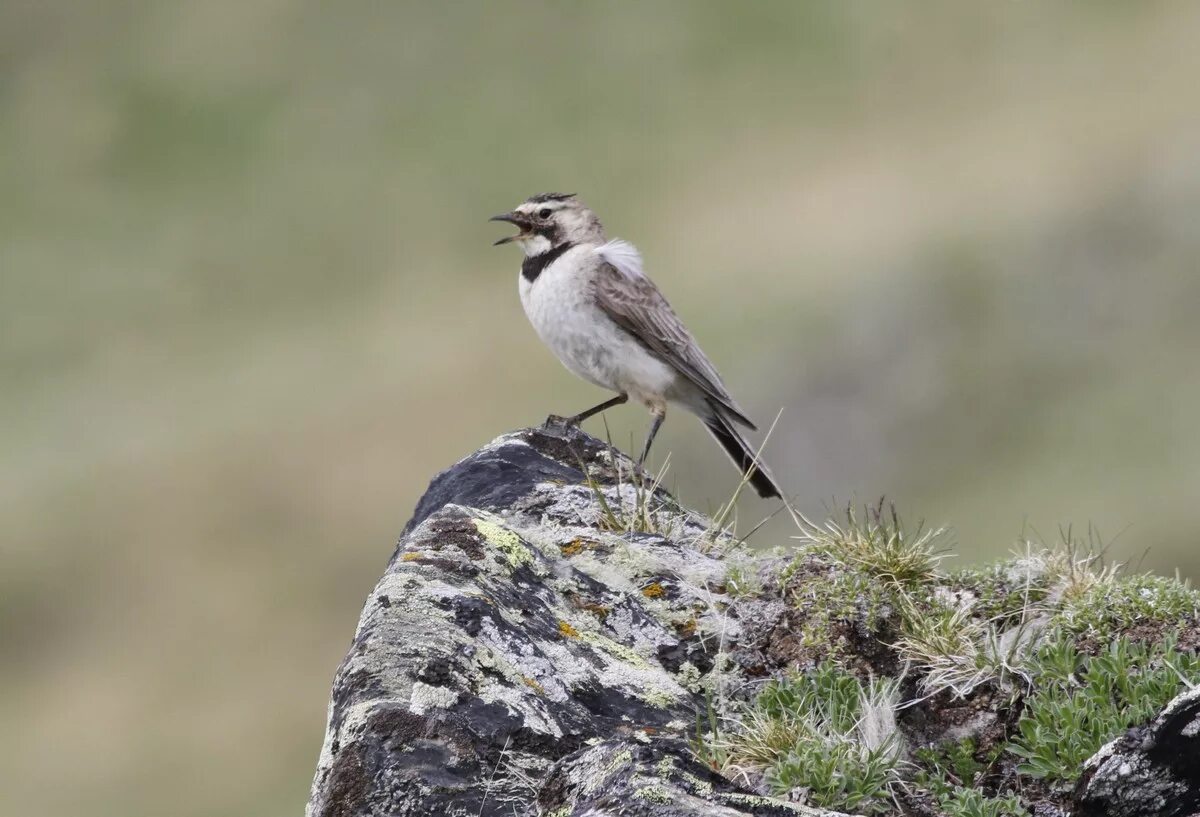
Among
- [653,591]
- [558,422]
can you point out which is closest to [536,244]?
[558,422]

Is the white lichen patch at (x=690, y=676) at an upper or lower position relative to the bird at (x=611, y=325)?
lower

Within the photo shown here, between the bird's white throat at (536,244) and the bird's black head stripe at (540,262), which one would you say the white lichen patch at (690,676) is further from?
the bird's white throat at (536,244)

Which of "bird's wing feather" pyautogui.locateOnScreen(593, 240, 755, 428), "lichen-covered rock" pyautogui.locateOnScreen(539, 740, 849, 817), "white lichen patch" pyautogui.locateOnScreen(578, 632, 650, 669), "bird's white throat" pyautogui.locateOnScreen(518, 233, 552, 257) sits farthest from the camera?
"bird's white throat" pyautogui.locateOnScreen(518, 233, 552, 257)

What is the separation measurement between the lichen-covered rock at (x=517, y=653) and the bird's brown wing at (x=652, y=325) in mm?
4227

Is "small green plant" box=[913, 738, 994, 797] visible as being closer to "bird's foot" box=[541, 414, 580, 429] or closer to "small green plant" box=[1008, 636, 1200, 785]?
"small green plant" box=[1008, 636, 1200, 785]

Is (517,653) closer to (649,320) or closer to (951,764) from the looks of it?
(951,764)

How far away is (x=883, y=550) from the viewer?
6699 mm

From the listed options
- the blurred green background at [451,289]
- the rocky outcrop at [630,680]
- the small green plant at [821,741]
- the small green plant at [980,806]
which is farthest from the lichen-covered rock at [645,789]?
the blurred green background at [451,289]

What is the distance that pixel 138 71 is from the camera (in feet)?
230

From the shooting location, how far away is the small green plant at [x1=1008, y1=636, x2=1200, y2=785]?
5.39 m

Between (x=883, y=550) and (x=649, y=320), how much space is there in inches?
217

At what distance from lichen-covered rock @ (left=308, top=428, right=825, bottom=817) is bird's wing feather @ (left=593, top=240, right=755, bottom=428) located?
4.23 meters

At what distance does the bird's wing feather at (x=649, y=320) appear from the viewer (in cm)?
1199

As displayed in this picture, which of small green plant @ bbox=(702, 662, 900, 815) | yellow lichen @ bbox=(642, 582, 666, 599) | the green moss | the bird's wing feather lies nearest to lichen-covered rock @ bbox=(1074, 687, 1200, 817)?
small green plant @ bbox=(702, 662, 900, 815)
